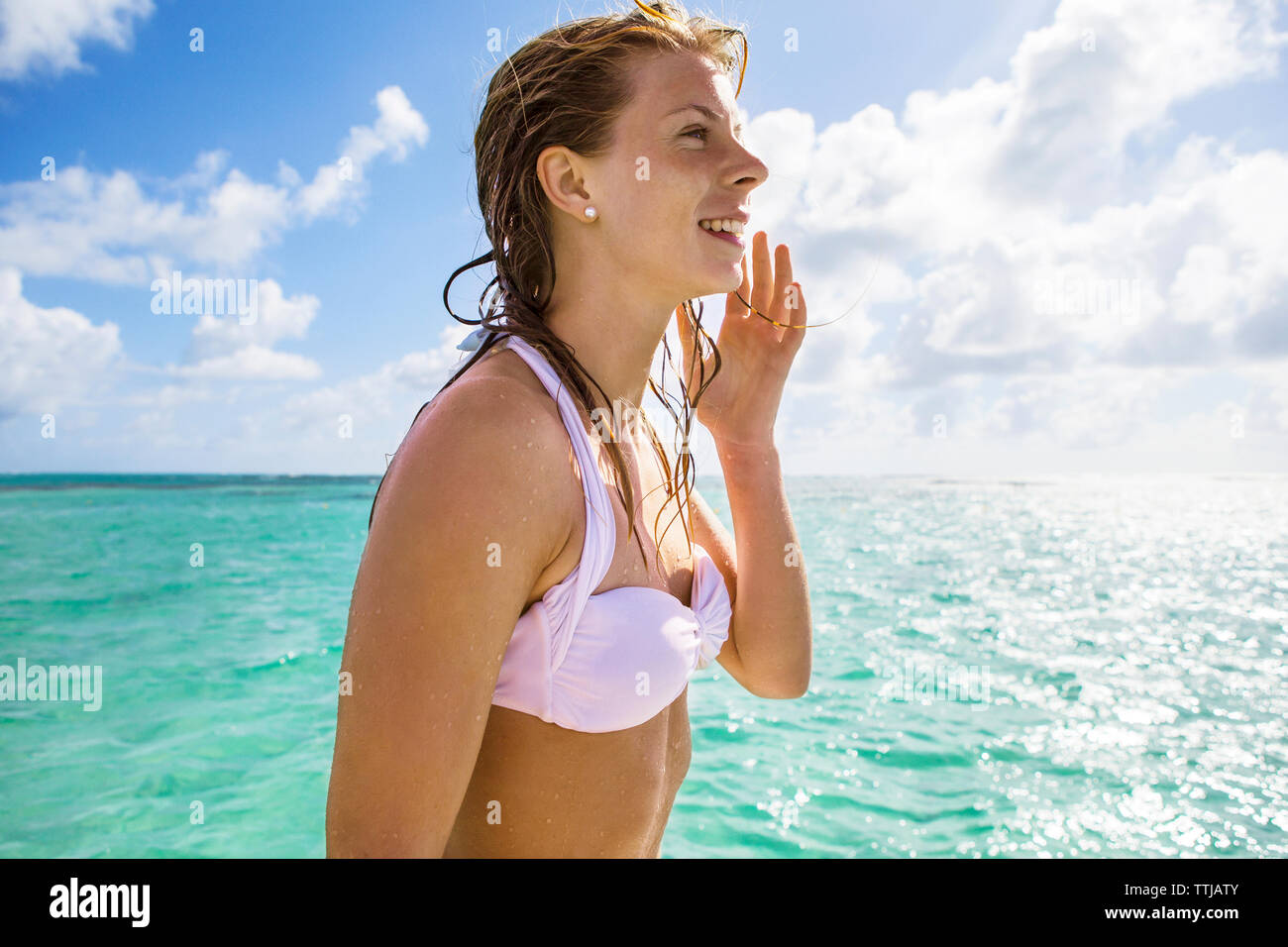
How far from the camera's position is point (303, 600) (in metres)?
13.2

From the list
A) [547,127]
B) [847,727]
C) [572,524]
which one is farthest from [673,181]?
[847,727]

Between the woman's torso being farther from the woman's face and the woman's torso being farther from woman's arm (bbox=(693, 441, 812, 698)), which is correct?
woman's arm (bbox=(693, 441, 812, 698))

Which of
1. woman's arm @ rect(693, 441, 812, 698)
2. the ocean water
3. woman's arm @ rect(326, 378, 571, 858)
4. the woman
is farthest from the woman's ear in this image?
the ocean water

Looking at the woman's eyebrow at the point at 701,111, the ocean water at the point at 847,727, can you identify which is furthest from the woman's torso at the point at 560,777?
the ocean water at the point at 847,727

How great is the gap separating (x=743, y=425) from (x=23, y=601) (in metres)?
15.6

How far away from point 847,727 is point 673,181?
6.69m

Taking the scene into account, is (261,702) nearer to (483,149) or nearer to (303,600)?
(303,600)

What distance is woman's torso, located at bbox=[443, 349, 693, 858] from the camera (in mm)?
1395

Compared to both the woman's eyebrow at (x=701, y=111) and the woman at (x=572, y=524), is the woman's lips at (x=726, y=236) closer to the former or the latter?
the woman at (x=572, y=524)

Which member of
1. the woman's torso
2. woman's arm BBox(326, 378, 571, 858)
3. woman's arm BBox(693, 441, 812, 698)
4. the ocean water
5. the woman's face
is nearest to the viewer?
woman's arm BBox(326, 378, 571, 858)

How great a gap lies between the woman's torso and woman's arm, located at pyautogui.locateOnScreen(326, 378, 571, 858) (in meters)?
0.16

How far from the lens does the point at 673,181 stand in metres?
1.56
